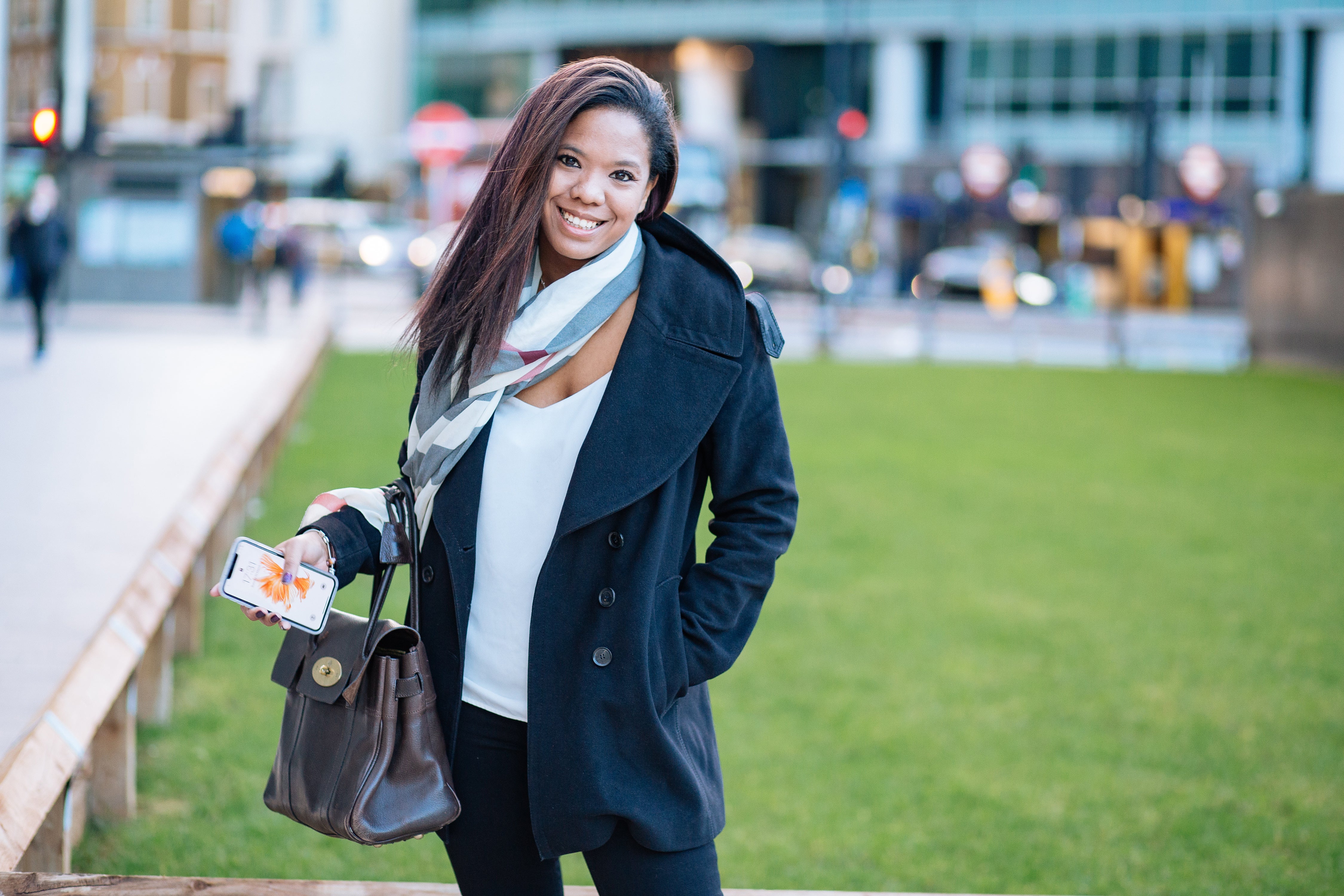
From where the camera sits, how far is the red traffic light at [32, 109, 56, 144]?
11.0 meters

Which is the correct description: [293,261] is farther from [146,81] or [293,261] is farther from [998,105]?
[146,81]

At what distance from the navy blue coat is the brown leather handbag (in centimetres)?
7

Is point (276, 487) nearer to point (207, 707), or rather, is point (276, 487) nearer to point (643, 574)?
point (207, 707)

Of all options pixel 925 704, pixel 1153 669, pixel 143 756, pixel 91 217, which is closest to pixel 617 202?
pixel 143 756

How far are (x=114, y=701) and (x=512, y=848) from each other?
2136 mm

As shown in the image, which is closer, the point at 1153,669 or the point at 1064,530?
the point at 1153,669

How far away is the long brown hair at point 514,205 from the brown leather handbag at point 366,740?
0.43m

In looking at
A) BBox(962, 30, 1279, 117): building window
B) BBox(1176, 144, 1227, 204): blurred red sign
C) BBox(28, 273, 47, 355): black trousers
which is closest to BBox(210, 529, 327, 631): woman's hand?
BBox(28, 273, 47, 355): black trousers

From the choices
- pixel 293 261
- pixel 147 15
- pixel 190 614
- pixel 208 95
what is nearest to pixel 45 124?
pixel 190 614

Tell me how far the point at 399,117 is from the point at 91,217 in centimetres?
4401

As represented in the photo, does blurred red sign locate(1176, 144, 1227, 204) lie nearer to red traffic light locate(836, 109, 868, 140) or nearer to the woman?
red traffic light locate(836, 109, 868, 140)

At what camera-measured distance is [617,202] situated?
2.27m

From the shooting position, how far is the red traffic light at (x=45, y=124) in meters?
11.0

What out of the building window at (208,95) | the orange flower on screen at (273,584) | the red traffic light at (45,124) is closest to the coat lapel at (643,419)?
the orange flower on screen at (273,584)
